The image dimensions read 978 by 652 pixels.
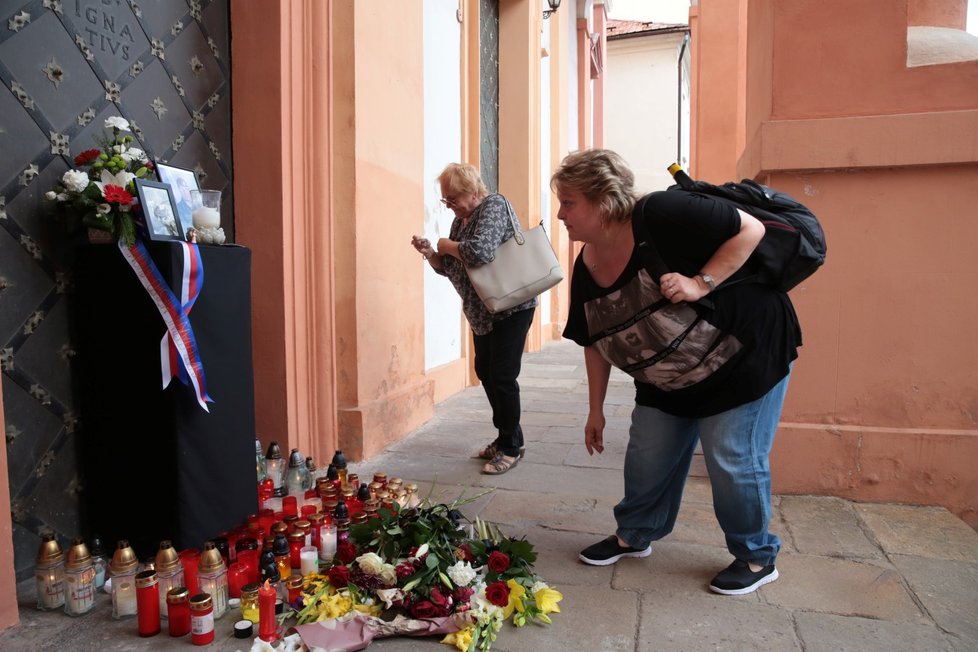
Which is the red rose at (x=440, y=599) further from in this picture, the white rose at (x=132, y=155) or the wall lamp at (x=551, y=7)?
the wall lamp at (x=551, y=7)

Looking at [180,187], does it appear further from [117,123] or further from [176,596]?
[176,596]

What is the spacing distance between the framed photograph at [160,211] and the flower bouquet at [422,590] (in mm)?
1441

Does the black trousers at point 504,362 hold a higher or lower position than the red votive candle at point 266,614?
higher

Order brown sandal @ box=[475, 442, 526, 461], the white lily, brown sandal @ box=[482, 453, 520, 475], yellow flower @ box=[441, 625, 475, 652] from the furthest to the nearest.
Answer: brown sandal @ box=[475, 442, 526, 461], brown sandal @ box=[482, 453, 520, 475], the white lily, yellow flower @ box=[441, 625, 475, 652]

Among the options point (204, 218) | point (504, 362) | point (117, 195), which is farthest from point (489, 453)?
point (117, 195)

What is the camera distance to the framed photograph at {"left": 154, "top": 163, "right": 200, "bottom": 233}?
3.01 metres

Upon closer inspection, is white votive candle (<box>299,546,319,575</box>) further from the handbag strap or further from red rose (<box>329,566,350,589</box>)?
the handbag strap

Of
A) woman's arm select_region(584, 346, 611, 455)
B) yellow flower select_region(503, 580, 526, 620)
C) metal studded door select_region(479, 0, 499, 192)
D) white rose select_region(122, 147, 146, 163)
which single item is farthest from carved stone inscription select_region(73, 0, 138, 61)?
metal studded door select_region(479, 0, 499, 192)

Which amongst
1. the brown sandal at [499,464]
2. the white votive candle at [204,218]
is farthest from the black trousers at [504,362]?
the white votive candle at [204,218]

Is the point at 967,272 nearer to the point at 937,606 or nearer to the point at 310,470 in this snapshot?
the point at 937,606

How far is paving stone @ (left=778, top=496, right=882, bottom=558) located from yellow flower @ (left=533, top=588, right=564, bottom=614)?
1.26m

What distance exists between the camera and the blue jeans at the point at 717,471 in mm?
2596

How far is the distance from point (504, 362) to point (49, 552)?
95.7 inches

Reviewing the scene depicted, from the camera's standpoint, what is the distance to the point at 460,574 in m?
2.43
